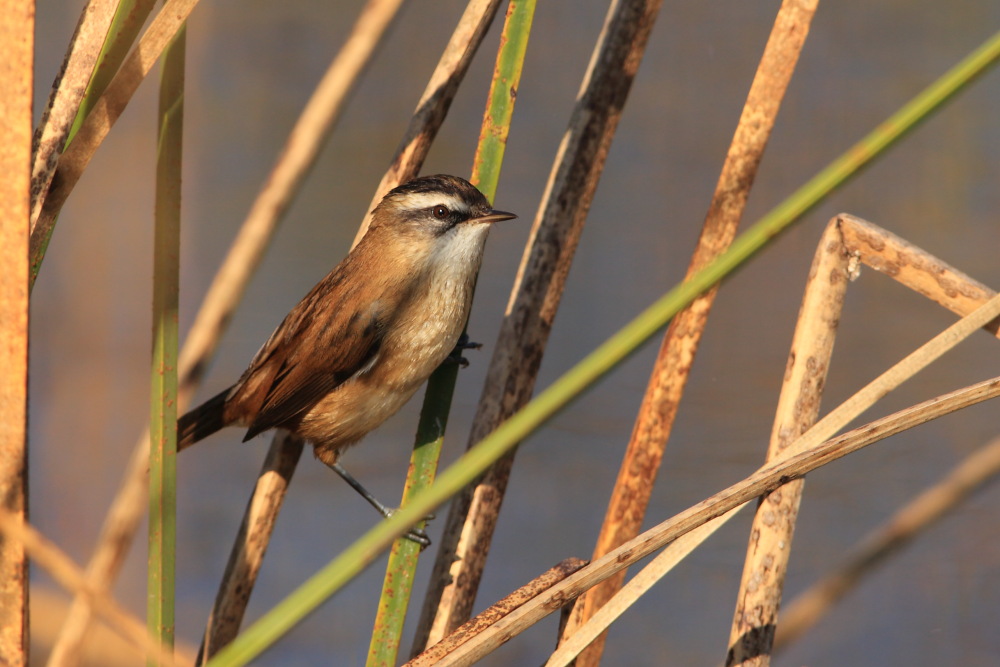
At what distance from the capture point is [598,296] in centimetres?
564

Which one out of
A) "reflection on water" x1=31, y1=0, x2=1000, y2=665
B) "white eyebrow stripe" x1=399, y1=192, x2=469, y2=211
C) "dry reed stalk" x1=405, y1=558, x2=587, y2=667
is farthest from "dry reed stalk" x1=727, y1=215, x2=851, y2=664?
"reflection on water" x1=31, y1=0, x2=1000, y2=665

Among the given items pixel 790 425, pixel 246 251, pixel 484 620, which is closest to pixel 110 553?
pixel 246 251

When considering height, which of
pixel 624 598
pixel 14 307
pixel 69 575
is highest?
pixel 624 598

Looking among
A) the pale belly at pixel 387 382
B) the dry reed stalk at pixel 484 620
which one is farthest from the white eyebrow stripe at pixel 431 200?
the dry reed stalk at pixel 484 620

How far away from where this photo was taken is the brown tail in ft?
10.0

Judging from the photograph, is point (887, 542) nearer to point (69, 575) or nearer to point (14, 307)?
point (69, 575)

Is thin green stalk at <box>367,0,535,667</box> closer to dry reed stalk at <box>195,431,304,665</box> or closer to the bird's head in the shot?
the bird's head

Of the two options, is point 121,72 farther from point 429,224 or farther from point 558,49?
point 558,49

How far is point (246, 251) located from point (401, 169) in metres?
0.97

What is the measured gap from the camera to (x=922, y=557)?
13.5 feet

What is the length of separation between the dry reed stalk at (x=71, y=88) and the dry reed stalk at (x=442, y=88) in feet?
2.78

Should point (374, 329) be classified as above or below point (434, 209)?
below

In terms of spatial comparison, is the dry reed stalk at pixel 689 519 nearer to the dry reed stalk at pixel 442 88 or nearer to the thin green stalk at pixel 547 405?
the thin green stalk at pixel 547 405

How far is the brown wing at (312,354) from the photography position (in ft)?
9.65
